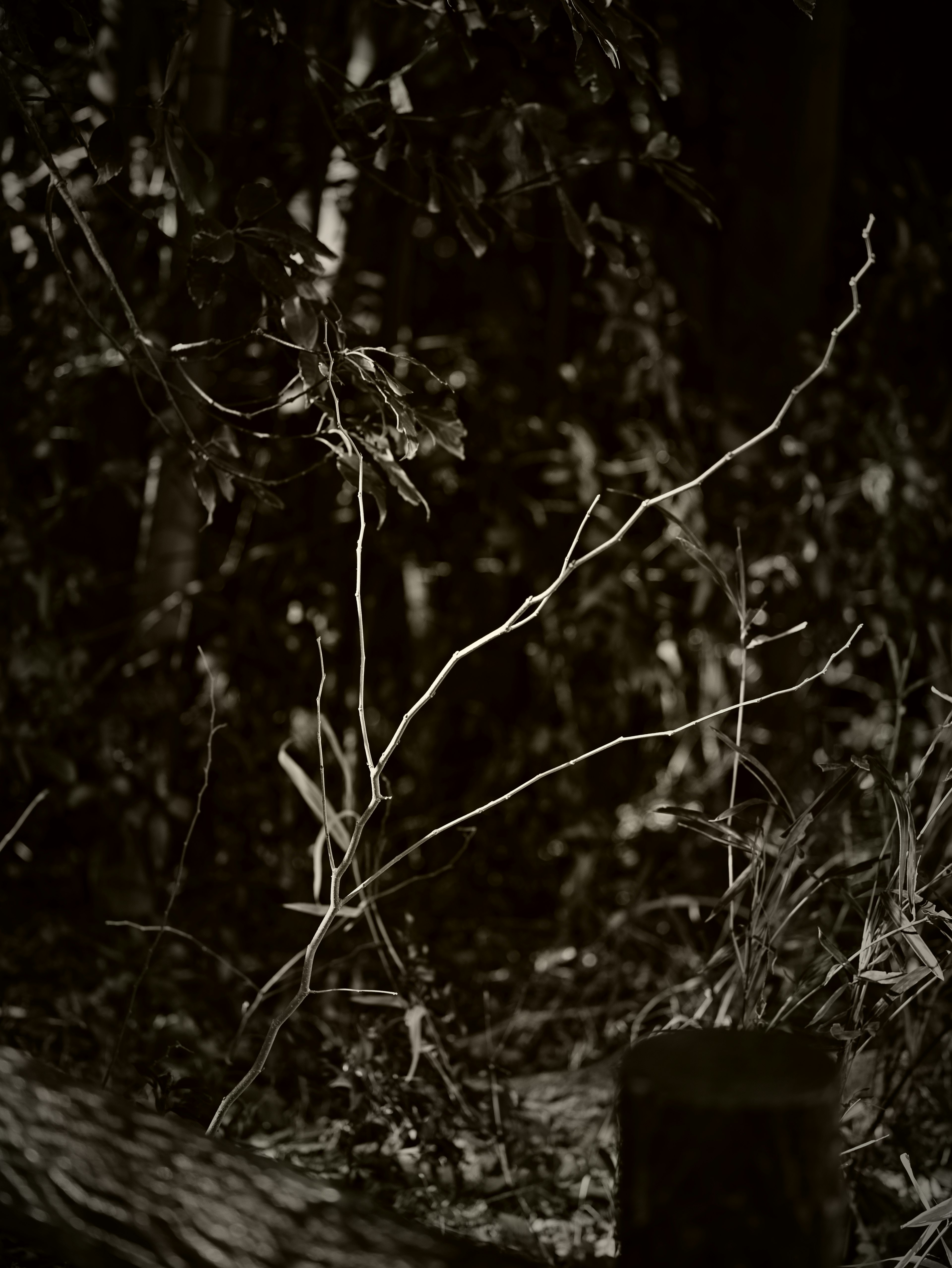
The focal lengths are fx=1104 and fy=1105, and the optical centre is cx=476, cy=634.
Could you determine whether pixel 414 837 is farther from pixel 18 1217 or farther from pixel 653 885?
pixel 18 1217

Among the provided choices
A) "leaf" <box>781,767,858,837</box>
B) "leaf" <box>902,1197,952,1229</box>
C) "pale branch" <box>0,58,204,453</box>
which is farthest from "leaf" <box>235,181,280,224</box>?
"leaf" <box>902,1197,952,1229</box>

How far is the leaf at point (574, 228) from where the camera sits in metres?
1.39

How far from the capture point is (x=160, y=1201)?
0.75 m

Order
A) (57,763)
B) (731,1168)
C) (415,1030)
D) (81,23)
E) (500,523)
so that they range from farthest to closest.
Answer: (500,523) → (57,763) → (415,1030) → (81,23) → (731,1168)

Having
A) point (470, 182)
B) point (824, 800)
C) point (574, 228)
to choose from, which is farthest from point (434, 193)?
point (824, 800)

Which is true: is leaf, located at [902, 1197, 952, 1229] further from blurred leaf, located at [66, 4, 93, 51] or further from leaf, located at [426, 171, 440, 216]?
blurred leaf, located at [66, 4, 93, 51]

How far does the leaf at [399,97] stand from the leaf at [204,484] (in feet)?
1.71

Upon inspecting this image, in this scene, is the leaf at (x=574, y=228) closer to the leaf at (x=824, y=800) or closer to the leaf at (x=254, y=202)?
the leaf at (x=254, y=202)

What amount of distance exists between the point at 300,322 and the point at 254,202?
14cm

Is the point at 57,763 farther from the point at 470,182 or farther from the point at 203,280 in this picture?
the point at 470,182

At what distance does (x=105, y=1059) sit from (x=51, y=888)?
726 mm

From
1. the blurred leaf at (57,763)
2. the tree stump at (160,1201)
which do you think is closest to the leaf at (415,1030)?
the tree stump at (160,1201)

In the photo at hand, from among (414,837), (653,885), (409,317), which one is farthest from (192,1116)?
(409,317)

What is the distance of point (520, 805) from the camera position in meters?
2.68
